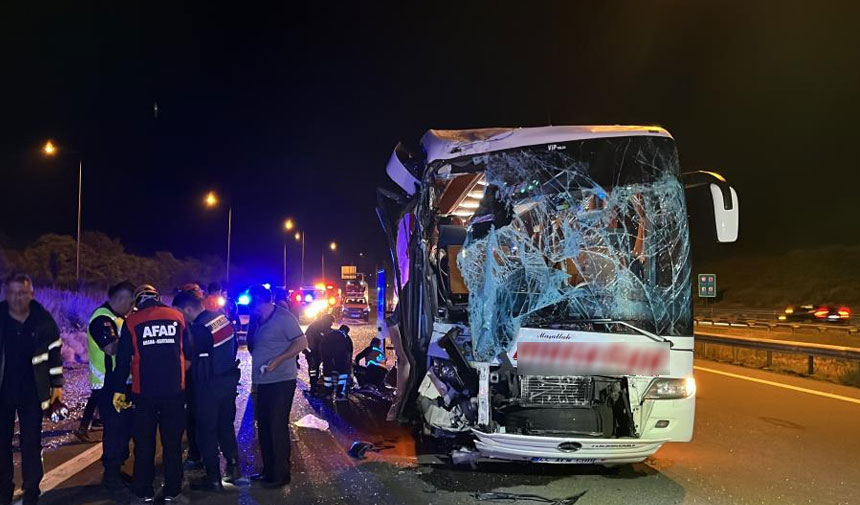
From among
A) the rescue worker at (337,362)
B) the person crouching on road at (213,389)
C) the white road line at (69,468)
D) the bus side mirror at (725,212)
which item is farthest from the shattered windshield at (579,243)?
the rescue worker at (337,362)

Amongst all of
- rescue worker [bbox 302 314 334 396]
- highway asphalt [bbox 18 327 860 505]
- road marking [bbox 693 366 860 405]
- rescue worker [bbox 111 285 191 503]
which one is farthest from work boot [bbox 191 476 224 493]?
road marking [bbox 693 366 860 405]

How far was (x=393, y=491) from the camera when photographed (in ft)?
18.0

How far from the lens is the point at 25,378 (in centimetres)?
515

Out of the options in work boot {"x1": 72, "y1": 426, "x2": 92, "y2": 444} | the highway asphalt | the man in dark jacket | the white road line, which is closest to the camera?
the man in dark jacket

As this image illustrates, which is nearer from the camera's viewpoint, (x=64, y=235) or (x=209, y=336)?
(x=209, y=336)

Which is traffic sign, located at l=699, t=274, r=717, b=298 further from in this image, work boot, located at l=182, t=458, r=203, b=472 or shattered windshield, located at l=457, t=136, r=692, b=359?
work boot, located at l=182, t=458, r=203, b=472

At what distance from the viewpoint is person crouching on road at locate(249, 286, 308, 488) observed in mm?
5680

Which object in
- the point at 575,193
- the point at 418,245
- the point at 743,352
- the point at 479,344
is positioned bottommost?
the point at 743,352

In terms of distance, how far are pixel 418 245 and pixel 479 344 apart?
1.14 meters

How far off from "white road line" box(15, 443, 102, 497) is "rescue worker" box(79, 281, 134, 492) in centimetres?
51

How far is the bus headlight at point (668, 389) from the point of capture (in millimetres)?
5270

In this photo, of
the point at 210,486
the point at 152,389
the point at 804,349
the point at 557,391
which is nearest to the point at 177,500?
A: the point at 210,486

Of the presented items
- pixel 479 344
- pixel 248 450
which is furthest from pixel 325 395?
pixel 479 344

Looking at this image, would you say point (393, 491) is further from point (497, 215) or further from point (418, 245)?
point (497, 215)
